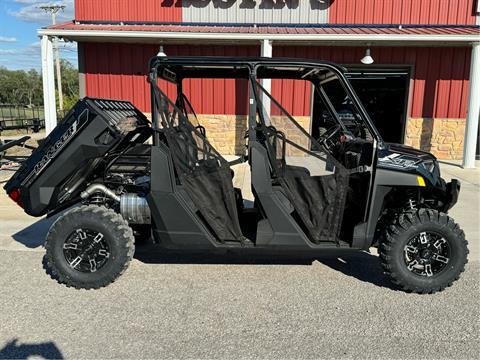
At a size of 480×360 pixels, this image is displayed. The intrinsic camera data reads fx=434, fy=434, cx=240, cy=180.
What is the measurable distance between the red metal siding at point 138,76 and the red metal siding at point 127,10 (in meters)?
0.73

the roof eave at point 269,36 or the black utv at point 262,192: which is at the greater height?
the roof eave at point 269,36

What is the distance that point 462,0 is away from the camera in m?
11.2

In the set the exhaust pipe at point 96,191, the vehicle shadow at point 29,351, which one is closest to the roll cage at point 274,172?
the exhaust pipe at point 96,191

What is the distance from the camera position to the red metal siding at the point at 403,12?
11219 millimetres

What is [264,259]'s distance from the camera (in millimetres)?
4547

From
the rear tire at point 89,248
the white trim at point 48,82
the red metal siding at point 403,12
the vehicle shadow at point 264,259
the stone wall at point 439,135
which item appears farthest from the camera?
the stone wall at point 439,135

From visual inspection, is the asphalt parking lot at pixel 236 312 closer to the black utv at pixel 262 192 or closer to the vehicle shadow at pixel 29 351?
the vehicle shadow at pixel 29 351

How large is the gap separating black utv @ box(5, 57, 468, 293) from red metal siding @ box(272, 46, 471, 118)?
7656mm

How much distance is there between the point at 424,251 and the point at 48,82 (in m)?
9.38

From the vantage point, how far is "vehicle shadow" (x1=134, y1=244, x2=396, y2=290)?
4351 mm

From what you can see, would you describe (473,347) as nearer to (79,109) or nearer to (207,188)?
(207,188)

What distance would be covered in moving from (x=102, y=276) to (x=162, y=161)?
1.13 metres

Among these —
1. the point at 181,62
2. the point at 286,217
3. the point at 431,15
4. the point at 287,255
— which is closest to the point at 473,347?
the point at 286,217

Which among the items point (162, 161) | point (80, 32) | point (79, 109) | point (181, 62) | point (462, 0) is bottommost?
point (162, 161)
